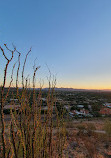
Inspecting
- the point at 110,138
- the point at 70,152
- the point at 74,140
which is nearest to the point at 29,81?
the point at 70,152

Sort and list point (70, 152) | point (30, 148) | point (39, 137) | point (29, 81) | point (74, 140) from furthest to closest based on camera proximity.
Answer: point (74, 140) → point (70, 152) → point (29, 81) → point (39, 137) → point (30, 148)

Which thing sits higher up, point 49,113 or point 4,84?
point 4,84

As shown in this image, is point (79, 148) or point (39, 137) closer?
point (39, 137)

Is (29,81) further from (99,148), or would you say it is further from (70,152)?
(99,148)

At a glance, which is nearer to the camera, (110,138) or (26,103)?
(26,103)

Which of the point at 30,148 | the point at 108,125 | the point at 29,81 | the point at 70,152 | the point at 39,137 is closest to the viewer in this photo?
the point at 30,148

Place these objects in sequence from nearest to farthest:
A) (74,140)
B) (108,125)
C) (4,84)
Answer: (4,84) < (74,140) < (108,125)

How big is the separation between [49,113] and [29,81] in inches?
21.5

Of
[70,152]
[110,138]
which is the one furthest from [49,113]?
[110,138]

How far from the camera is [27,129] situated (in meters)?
1.49

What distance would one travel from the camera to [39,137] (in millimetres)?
1574

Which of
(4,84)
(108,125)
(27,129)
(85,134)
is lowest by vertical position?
(85,134)

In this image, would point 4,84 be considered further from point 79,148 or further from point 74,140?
point 74,140

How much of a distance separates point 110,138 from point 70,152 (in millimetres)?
3590
